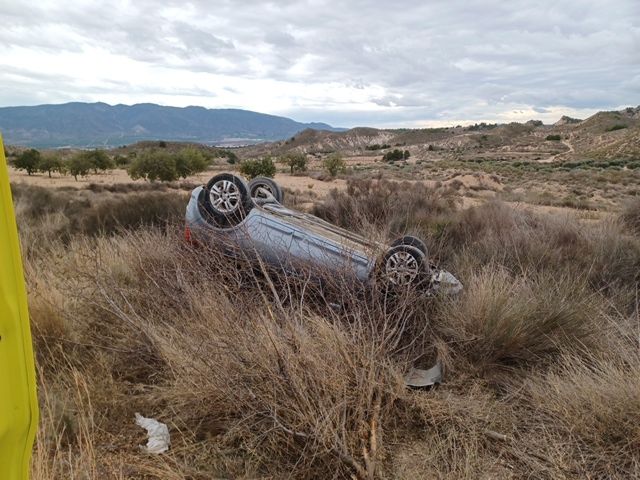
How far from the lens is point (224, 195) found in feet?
20.2

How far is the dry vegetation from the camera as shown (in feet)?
10.0

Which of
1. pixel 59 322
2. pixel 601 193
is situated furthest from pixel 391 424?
pixel 601 193

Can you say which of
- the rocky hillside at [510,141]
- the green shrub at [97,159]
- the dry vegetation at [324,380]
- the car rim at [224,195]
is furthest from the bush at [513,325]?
the rocky hillside at [510,141]

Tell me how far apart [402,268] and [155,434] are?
262cm

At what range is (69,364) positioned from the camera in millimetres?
4160

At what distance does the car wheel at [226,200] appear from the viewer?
5996 millimetres

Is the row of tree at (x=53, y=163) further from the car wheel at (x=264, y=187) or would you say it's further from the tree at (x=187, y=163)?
the car wheel at (x=264, y=187)

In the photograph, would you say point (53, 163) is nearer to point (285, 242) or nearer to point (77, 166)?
point (77, 166)

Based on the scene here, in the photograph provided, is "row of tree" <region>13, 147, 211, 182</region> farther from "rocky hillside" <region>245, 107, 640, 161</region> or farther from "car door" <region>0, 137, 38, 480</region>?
"rocky hillside" <region>245, 107, 640, 161</region>

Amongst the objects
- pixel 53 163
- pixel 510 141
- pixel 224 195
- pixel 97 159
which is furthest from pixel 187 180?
pixel 510 141

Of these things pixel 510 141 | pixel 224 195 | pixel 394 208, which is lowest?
pixel 394 208

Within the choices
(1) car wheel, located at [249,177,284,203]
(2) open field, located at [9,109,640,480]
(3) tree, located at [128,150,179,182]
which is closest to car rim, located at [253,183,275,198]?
(1) car wheel, located at [249,177,284,203]

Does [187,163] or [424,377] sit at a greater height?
[187,163]

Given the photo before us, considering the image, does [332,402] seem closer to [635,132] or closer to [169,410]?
[169,410]
